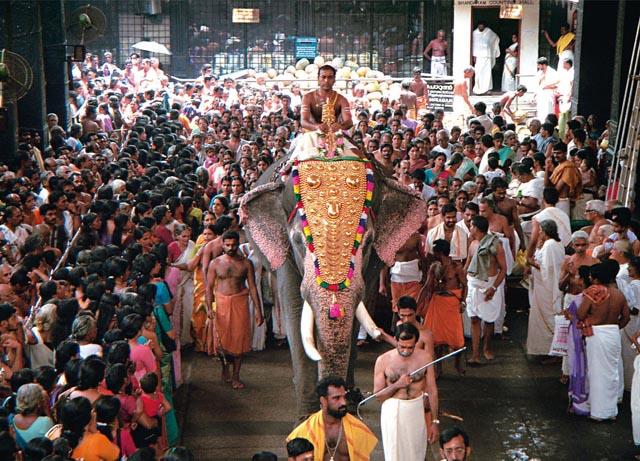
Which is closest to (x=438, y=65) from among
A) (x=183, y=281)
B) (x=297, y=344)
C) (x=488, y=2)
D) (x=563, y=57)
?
(x=488, y=2)

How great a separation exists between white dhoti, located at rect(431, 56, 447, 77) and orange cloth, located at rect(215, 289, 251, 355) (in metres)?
18.4

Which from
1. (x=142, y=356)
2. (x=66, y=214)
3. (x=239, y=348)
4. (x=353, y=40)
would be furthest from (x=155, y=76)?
(x=142, y=356)

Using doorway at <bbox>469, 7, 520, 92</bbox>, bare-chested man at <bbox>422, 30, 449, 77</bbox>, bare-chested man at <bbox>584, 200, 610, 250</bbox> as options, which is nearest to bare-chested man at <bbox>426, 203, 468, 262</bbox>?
bare-chested man at <bbox>584, 200, 610, 250</bbox>

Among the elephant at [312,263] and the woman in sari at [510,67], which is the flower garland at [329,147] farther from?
the woman in sari at [510,67]

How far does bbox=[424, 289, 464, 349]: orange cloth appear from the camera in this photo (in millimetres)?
11328

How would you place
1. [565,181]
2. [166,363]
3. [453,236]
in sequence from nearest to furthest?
1. [166,363]
2. [453,236]
3. [565,181]

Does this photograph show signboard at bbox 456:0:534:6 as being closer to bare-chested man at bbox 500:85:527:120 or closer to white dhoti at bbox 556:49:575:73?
white dhoti at bbox 556:49:575:73

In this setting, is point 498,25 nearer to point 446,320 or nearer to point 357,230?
point 446,320

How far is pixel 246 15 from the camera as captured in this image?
31.1 meters

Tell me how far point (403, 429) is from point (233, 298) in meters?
3.19

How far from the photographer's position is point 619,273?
36.8 feet

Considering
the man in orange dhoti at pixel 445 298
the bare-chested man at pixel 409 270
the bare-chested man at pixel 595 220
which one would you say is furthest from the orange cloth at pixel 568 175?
the man in orange dhoti at pixel 445 298

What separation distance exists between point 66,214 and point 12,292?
3197 millimetres

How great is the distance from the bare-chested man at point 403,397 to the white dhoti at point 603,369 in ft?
7.72
